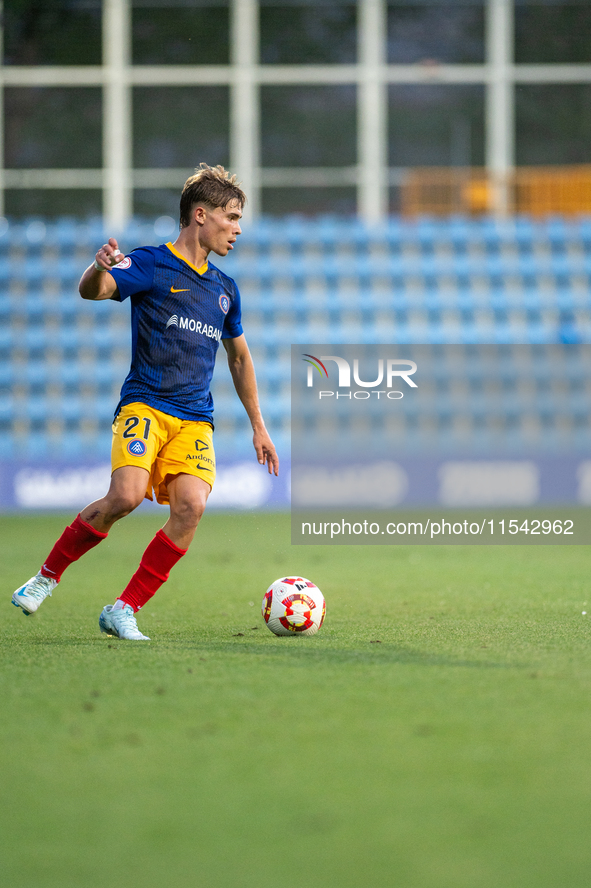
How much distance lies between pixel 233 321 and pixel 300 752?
273 centimetres

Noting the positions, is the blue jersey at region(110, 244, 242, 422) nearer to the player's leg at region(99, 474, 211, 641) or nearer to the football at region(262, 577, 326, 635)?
the player's leg at region(99, 474, 211, 641)

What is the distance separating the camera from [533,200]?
1661cm

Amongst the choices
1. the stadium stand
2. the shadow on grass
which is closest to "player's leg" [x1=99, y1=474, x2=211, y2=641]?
the shadow on grass

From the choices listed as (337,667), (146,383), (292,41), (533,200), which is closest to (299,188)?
(292,41)

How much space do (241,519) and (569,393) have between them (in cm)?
525

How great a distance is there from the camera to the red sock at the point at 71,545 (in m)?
4.71

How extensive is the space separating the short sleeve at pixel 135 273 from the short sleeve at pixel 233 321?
0.45 m

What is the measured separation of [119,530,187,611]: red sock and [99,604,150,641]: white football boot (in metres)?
0.06

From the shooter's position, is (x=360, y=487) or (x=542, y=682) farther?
(x=360, y=487)

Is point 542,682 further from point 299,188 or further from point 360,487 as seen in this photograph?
point 299,188

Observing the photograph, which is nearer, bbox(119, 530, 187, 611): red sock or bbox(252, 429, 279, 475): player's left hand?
bbox(119, 530, 187, 611): red sock

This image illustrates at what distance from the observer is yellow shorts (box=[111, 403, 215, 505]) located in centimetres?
461

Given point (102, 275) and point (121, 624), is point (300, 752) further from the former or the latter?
point (102, 275)

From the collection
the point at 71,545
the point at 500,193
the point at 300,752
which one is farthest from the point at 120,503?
the point at 500,193
